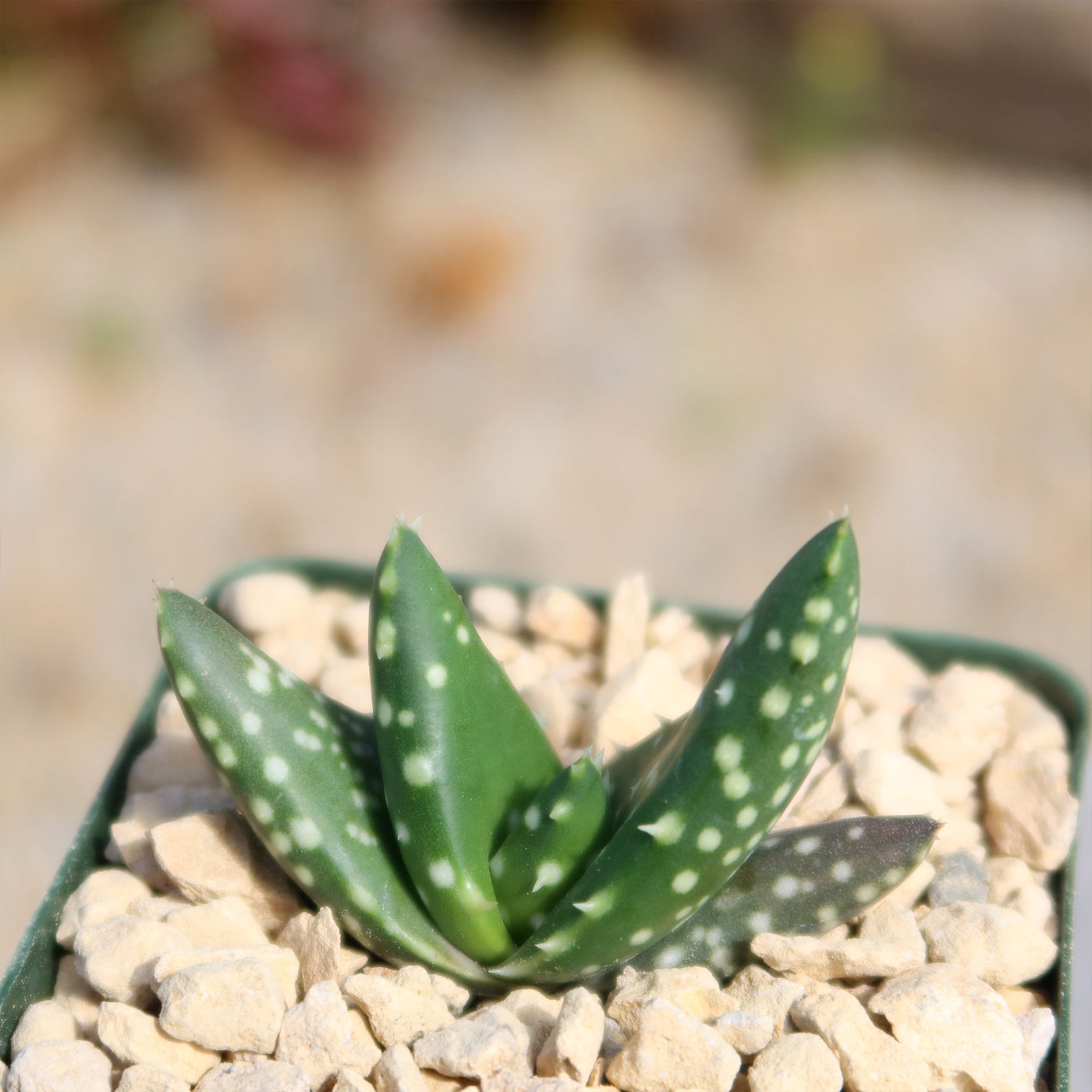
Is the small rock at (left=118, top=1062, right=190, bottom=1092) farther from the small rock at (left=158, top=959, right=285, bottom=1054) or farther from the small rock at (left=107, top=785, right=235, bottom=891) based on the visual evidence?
the small rock at (left=107, top=785, right=235, bottom=891)

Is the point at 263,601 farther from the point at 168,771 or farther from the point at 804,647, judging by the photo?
the point at 804,647

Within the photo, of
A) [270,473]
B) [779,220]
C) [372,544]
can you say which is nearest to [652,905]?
[372,544]

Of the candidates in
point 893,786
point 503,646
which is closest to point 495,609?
point 503,646

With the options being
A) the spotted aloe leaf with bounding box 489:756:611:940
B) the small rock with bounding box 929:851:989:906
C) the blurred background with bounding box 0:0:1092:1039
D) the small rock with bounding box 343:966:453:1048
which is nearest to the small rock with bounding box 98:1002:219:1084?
the small rock with bounding box 343:966:453:1048

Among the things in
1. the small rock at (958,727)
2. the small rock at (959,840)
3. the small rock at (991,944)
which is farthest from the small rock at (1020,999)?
the small rock at (958,727)

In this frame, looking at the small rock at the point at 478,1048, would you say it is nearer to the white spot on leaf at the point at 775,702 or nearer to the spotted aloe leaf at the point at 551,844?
the spotted aloe leaf at the point at 551,844
